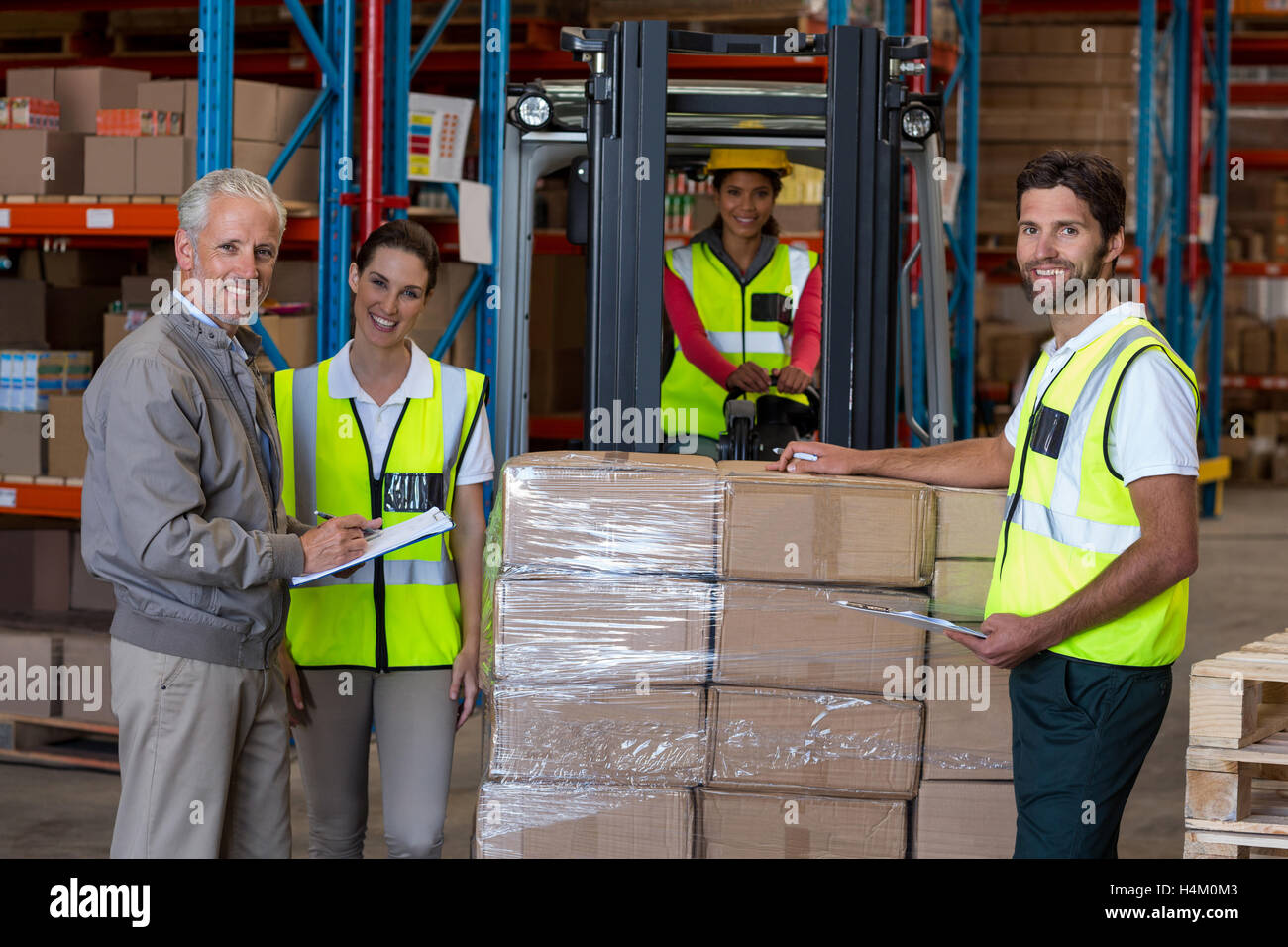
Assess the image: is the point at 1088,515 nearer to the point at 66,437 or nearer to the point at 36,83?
the point at 66,437

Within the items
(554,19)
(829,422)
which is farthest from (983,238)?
(829,422)

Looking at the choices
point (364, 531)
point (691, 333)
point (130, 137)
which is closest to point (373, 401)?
point (364, 531)

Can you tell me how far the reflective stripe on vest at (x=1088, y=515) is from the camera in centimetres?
253

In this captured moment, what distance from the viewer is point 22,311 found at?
6781 millimetres

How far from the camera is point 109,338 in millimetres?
6023

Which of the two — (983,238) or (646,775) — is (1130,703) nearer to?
(646,775)

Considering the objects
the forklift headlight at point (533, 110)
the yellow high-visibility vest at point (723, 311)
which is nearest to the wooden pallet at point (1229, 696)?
the yellow high-visibility vest at point (723, 311)

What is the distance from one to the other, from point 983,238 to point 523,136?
8740mm

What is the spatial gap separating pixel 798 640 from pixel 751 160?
1908 mm

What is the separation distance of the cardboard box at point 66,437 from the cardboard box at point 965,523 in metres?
4.11

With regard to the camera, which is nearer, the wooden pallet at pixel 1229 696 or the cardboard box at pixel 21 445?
the wooden pallet at pixel 1229 696

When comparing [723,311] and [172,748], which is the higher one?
[723,311]

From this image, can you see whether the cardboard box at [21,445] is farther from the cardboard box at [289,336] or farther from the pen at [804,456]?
the pen at [804,456]
